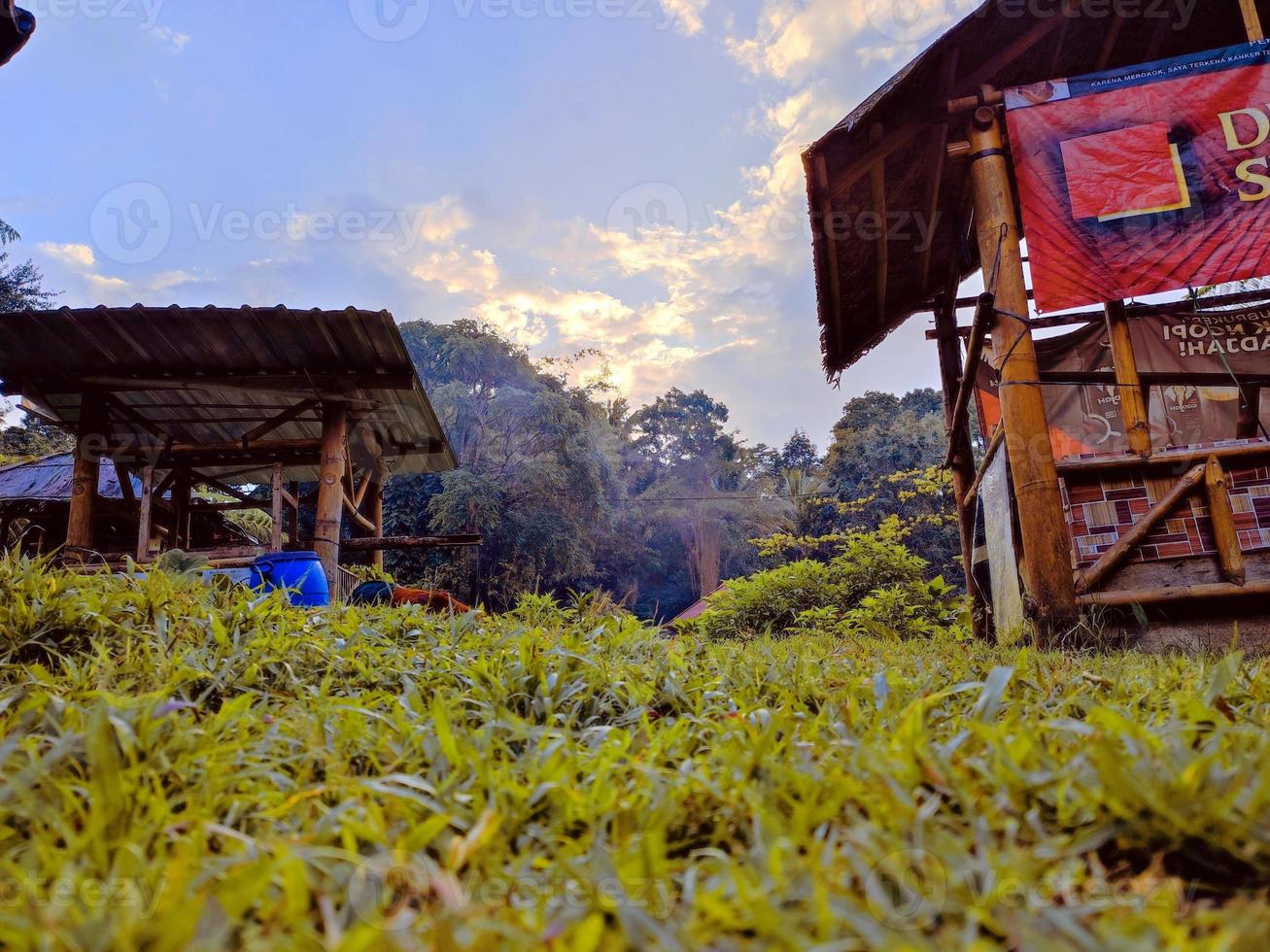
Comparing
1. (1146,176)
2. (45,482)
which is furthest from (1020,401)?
(45,482)

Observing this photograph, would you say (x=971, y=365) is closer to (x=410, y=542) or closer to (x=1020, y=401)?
(x=1020, y=401)

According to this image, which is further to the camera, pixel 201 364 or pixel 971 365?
pixel 201 364

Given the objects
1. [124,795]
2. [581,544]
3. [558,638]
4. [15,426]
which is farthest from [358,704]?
[15,426]

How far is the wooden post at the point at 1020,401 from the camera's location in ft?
14.0

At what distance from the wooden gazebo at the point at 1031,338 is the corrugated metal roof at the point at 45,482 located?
481 inches

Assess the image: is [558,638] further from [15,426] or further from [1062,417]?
[15,426]

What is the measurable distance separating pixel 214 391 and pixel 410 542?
2664 mm

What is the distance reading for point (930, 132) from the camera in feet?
18.7

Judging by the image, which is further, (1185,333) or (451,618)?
(1185,333)

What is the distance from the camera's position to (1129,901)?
0.96 m

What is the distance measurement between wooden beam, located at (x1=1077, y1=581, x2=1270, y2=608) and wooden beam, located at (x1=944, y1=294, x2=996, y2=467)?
180 cm

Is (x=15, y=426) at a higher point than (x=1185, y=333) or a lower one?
higher

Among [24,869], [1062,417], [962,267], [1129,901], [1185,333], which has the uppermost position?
[962,267]

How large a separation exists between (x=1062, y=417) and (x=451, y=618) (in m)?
7.30
